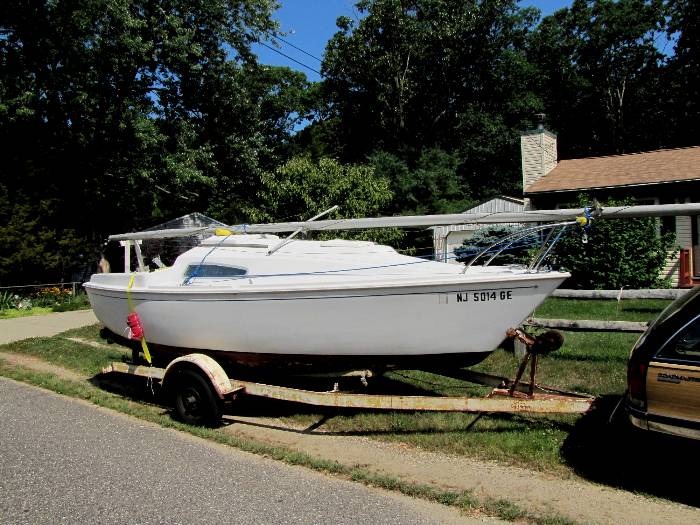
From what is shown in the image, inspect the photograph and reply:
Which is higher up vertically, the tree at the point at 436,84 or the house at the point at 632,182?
Answer: the tree at the point at 436,84

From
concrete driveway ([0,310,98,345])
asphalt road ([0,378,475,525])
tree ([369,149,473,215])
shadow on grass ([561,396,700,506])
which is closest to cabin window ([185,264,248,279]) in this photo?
asphalt road ([0,378,475,525])

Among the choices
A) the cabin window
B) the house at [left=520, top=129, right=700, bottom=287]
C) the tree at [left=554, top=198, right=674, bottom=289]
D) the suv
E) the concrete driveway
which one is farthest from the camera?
the house at [left=520, top=129, right=700, bottom=287]

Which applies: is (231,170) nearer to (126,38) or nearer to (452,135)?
(126,38)

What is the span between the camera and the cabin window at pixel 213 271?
6.66m

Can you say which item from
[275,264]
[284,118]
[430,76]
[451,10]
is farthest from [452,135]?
[275,264]

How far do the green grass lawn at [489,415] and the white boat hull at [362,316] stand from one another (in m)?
0.81

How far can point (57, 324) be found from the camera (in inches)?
560

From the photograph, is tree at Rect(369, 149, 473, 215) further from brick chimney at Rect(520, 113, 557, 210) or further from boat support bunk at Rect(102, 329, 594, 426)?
boat support bunk at Rect(102, 329, 594, 426)

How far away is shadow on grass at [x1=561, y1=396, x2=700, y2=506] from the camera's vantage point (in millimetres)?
4328

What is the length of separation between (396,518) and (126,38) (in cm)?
1755

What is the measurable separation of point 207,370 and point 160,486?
1.50 meters

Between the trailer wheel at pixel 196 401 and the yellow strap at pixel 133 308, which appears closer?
the trailer wheel at pixel 196 401

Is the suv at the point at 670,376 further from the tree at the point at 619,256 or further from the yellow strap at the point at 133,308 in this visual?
the tree at the point at 619,256

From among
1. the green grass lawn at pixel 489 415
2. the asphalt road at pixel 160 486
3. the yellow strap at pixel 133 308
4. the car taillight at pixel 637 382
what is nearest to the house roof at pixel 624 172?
the green grass lawn at pixel 489 415
